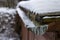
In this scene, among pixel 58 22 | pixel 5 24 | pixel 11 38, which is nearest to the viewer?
pixel 58 22

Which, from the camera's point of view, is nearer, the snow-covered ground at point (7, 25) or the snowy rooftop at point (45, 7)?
the snowy rooftop at point (45, 7)

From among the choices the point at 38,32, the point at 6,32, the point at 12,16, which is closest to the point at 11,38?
the point at 6,32

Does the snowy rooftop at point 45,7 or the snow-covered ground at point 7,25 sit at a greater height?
the snowy rooftop at point 45,7

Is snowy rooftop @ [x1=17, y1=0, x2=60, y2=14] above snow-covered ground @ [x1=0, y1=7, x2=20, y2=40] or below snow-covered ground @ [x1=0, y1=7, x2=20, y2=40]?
above

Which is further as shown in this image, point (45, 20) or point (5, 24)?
point (5, 24)

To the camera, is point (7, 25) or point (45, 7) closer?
point (45, 7)

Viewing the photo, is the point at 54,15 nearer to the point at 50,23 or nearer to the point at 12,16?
the point at 50,23

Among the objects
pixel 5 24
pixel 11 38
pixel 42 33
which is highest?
pixel 42 33

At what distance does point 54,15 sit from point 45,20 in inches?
2.8

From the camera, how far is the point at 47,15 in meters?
0.84

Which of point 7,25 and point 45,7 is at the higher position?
point 45,7

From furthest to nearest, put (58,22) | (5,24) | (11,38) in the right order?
1. (5,24)
2. (11,38)
3. (58,22)

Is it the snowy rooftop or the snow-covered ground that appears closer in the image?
the snowy rooftop

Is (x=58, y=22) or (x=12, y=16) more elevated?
(x=58, y=22)
